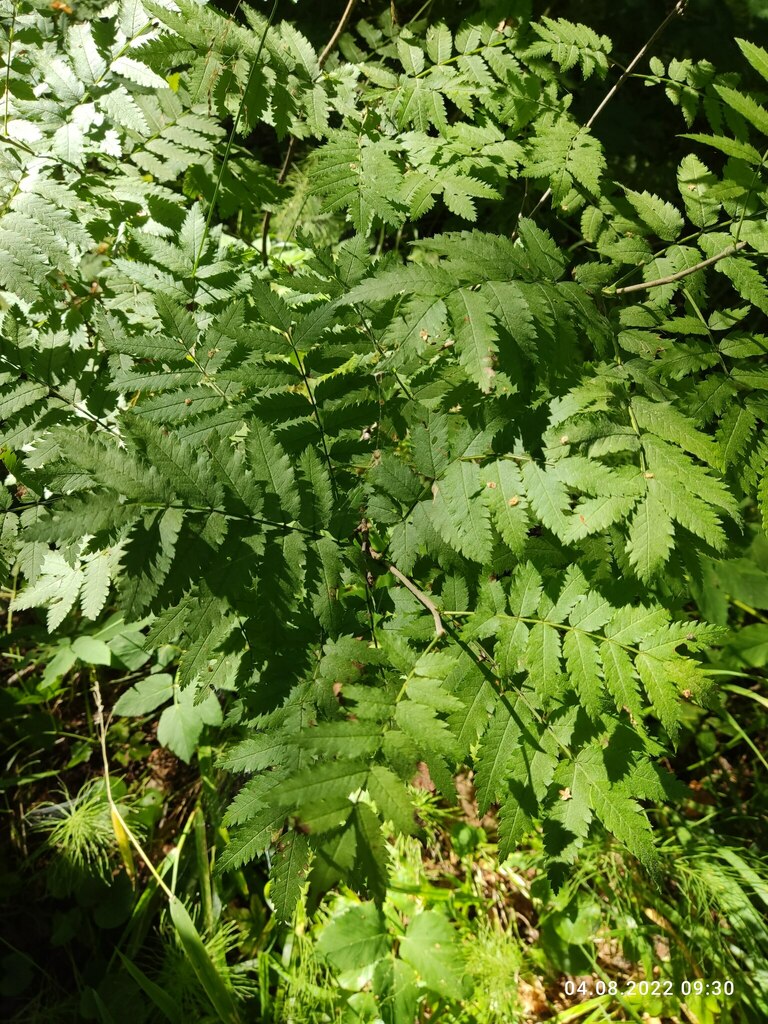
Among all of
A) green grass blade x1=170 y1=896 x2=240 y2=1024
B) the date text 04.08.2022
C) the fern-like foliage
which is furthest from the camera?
the date text 04.08.2022

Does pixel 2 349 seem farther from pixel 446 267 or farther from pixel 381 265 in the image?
pixel 446 267

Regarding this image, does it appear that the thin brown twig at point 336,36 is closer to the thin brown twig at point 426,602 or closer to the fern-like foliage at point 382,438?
the fern-like foliage at point 382,438

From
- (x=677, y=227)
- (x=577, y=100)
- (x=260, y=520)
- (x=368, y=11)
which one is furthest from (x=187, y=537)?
(x=577, y=100)

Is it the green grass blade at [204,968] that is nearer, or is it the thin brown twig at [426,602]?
the thin brown twig at [426,602]

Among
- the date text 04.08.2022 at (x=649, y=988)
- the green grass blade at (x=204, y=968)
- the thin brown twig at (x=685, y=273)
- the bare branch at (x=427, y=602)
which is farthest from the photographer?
the date text 04.08.2022 at (x=649, y=988)

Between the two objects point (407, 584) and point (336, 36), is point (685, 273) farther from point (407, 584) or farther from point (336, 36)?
point (336, 36)

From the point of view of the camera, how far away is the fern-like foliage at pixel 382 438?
1220 mm

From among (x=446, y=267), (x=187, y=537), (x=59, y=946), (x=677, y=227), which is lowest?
(x=59, y=946)

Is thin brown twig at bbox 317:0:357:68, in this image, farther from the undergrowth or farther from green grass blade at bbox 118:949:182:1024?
green grass blade at bbox 118:949:182:1024

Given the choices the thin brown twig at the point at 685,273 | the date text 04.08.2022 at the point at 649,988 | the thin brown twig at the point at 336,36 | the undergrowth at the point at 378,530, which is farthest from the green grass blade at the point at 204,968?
the thin brown twig at the point at 336,36

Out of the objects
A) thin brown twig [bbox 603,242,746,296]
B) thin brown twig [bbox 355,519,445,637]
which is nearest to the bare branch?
thin brown twig [bbox 355,519,445,637]

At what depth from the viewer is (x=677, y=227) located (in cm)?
180

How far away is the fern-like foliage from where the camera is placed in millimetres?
1220

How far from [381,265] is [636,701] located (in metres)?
1.21
